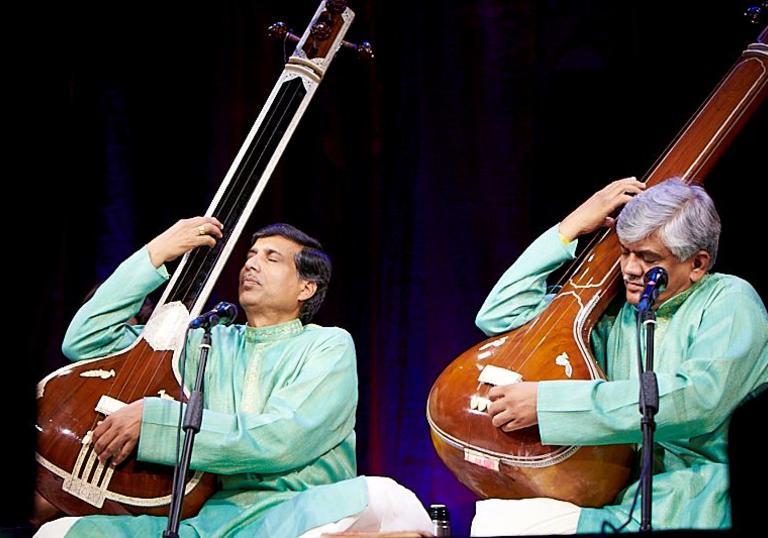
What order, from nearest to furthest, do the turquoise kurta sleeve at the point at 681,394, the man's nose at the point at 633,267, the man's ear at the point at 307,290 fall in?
the turquoise kurta sleeve at the point at 681,394 → the man's nose at the point at 633,267 → the man's ear at the point at 307,290

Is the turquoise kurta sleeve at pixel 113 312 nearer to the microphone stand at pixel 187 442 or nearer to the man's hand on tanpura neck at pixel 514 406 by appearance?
the microphone stand at pixel 187 442

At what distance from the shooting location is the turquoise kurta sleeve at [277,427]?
3.40 metres

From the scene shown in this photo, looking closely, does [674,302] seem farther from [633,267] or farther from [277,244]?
[277,244]

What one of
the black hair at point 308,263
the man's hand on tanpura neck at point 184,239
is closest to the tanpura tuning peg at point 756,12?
the black hair at point 308,263

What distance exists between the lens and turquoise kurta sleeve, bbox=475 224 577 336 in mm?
3621

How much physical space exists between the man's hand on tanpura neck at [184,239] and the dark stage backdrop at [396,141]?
0.85 m

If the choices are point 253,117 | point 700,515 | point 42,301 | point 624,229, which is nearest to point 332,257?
point 253,117

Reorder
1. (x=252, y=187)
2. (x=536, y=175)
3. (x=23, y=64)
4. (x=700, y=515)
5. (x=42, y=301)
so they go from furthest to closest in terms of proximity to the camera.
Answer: (x=42, y=301)
(x=536, y=175)
(x=23, y=64)
(x=252, y=187)
(x=700, y=515)

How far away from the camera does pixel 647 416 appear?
2.85 m

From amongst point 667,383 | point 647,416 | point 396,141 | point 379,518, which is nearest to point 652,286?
point 667,383

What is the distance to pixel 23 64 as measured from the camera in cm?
424

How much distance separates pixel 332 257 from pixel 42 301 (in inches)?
55.0

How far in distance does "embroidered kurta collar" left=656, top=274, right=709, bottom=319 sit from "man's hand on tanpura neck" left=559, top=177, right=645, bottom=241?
35 cm

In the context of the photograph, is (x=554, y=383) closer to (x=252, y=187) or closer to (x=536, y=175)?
(x=252, y=187)
